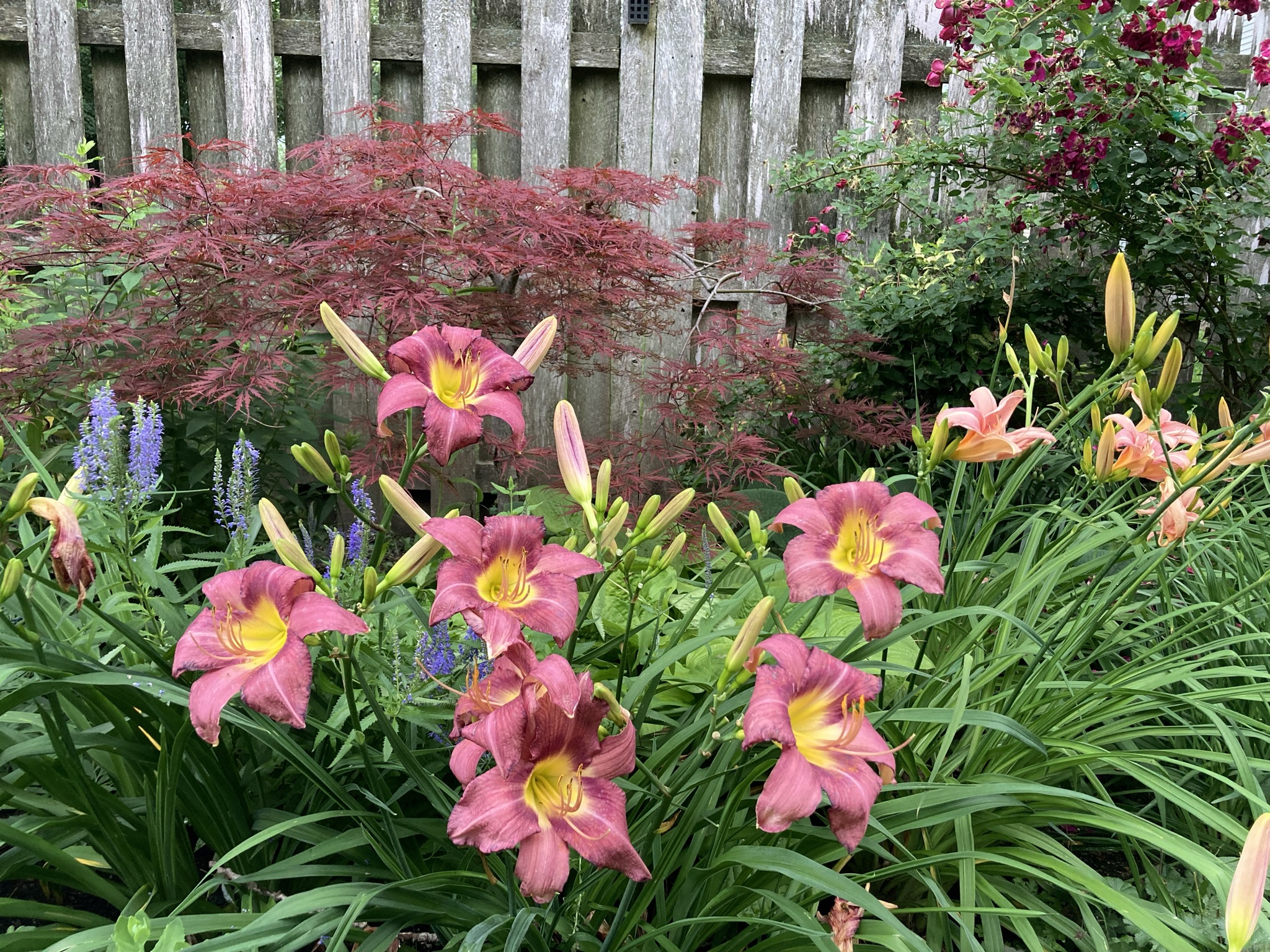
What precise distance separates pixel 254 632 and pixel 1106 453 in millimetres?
1161

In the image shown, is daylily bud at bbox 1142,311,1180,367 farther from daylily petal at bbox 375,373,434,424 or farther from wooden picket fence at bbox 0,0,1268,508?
wooden picket fence at bbox 0,0,1268,508

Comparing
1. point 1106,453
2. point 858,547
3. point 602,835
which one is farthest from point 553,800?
point 1106,453

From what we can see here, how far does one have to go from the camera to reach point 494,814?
0.74 meters

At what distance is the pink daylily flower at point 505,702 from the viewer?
0.72 m

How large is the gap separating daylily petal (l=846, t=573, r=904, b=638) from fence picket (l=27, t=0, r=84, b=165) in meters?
3.45

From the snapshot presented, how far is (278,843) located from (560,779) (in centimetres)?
66

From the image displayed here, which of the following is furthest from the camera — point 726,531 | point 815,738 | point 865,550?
point 726,531

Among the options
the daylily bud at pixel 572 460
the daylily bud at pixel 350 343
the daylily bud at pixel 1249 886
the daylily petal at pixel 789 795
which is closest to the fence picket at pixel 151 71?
the daylily bud at pixel 350 343

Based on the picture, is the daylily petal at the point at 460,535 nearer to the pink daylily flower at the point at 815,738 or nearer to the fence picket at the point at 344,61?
the pink daylily flower at the point at 815,738

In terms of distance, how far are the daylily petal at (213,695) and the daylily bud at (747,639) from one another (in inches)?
17.1

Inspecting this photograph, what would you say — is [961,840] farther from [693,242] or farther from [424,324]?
[693,242]

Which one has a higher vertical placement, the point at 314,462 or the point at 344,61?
the point at 344,61

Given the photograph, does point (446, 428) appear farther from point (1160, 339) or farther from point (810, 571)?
point (1160, 339)

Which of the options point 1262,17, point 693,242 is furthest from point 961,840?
point 1262,17
